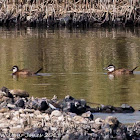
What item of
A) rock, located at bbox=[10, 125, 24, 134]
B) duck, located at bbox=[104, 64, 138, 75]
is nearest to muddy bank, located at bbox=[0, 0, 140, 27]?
duck, located at bbox=[104, 64, 138, 75]

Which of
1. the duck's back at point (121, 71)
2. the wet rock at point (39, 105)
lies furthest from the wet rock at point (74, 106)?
the duck's back at point (121, 71)

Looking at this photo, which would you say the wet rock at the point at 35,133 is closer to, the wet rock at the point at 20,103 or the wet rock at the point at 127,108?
the wet rock at the point at 20,103

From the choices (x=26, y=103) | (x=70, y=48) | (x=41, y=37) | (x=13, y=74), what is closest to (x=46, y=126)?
(x=26, y=103)

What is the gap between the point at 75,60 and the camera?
21.4 metres

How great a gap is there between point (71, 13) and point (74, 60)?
1495 cm

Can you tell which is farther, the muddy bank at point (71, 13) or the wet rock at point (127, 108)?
the muddy bank at point (71, 13)

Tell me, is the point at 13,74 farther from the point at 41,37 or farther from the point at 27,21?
the point at 27,21

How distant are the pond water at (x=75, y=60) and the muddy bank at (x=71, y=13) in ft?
5.26

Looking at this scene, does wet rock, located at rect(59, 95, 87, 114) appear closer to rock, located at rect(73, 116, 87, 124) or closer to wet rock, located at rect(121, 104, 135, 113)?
wet rock, located at rect(121, 104, 135, 113)

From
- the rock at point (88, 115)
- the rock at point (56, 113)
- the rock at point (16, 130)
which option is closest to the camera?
the rock at point (16, 130)

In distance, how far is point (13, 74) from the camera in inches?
724

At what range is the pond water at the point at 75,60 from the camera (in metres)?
15.2

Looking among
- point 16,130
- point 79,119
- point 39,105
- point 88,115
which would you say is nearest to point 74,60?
point 39,105

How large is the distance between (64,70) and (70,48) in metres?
6.29
